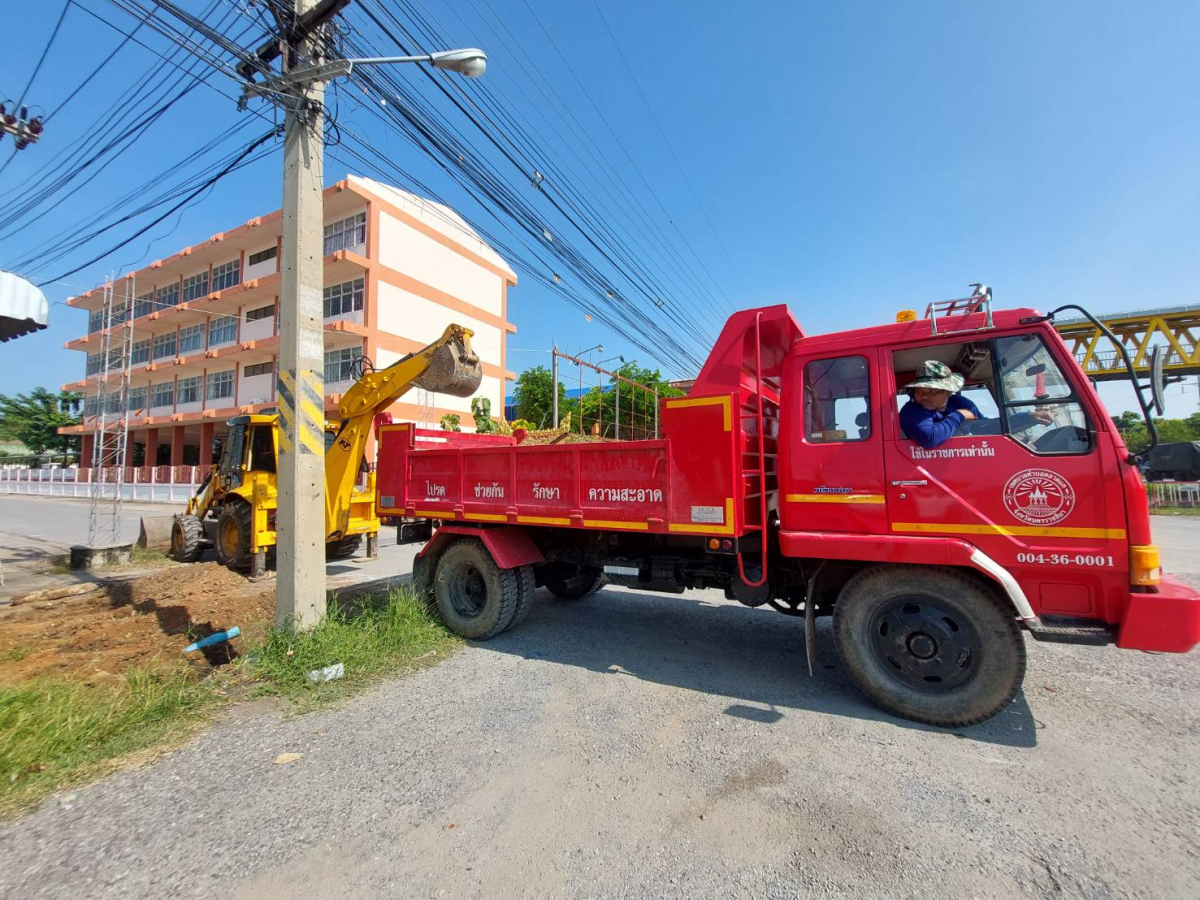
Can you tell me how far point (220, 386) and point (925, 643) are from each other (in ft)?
115

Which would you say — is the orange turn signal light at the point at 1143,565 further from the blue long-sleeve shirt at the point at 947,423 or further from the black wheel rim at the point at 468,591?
the black wheel rim at the point at 468,591

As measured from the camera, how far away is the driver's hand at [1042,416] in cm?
344

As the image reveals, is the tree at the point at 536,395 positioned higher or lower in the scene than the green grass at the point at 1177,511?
higher

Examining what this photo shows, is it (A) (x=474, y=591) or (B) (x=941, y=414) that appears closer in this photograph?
(B) (x=941, y=414)

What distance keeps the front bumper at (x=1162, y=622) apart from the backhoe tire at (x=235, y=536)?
32.4 ft

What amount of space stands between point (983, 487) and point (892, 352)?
3.58 ft

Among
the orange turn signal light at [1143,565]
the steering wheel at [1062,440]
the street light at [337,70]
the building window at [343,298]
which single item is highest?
the building window at [343,298]

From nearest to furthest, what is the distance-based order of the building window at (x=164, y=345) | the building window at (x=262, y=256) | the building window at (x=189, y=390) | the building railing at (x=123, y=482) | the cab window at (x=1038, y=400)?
the cab window at (x=1038, y=400) → the building railing at (x=123, y=482) → the building window at (x=262, y=256) → the building window at (x=189, y=390) → the building window at (x=164, y=345)

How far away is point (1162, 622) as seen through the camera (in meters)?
3.04

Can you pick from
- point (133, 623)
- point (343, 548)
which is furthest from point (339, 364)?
point (133, 623)

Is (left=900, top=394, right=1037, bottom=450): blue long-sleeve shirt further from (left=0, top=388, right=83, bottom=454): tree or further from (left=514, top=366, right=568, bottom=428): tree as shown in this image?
(left=0, top=388, right=83, bottom=454): tree

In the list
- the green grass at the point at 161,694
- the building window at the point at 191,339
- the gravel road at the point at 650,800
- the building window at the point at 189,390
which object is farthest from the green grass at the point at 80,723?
the building window at the point at 191,339

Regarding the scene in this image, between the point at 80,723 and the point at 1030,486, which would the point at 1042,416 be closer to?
the point at 1030,486

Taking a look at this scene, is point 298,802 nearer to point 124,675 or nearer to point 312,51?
point 124,675
